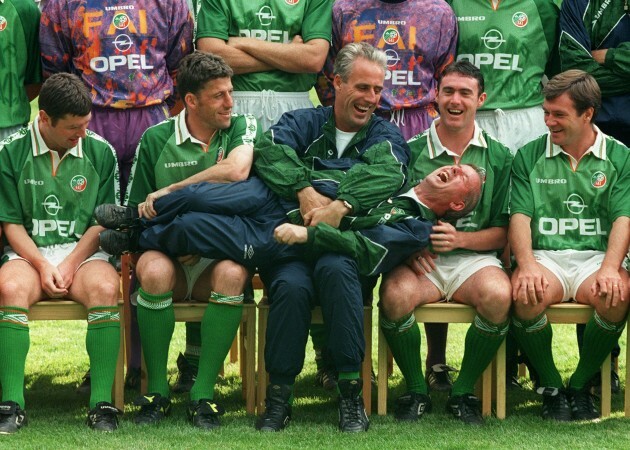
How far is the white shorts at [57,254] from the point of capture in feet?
20.9

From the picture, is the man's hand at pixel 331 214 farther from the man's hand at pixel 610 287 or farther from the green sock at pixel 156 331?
the man's hand at pixel 610 287

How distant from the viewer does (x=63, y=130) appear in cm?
629

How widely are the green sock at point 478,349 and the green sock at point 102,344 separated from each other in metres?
1.63

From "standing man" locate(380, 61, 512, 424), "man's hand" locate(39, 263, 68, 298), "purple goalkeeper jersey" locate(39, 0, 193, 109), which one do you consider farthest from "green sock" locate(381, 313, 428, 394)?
"purple goalkeeper jersey" locate(39, 0, 193, 109)

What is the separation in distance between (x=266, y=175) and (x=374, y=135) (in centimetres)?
58

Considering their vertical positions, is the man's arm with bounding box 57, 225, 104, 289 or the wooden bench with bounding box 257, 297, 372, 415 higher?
the man's arm with bounding box 57, 225, 104, 289

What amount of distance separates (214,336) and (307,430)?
0.61 metres

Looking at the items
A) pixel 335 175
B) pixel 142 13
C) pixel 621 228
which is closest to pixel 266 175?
pixel 335 175

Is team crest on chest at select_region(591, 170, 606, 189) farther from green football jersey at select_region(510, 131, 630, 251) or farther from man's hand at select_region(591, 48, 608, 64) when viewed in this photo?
man's hand at select_region(591, 48, 608, 64)

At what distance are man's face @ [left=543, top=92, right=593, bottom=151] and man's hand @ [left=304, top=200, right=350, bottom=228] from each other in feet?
3.63

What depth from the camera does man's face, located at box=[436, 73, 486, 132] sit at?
646 cm

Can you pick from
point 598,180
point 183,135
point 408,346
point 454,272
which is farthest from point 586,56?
point 183,135

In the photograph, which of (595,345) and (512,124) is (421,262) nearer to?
(595,345)

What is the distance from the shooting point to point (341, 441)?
5.80m
